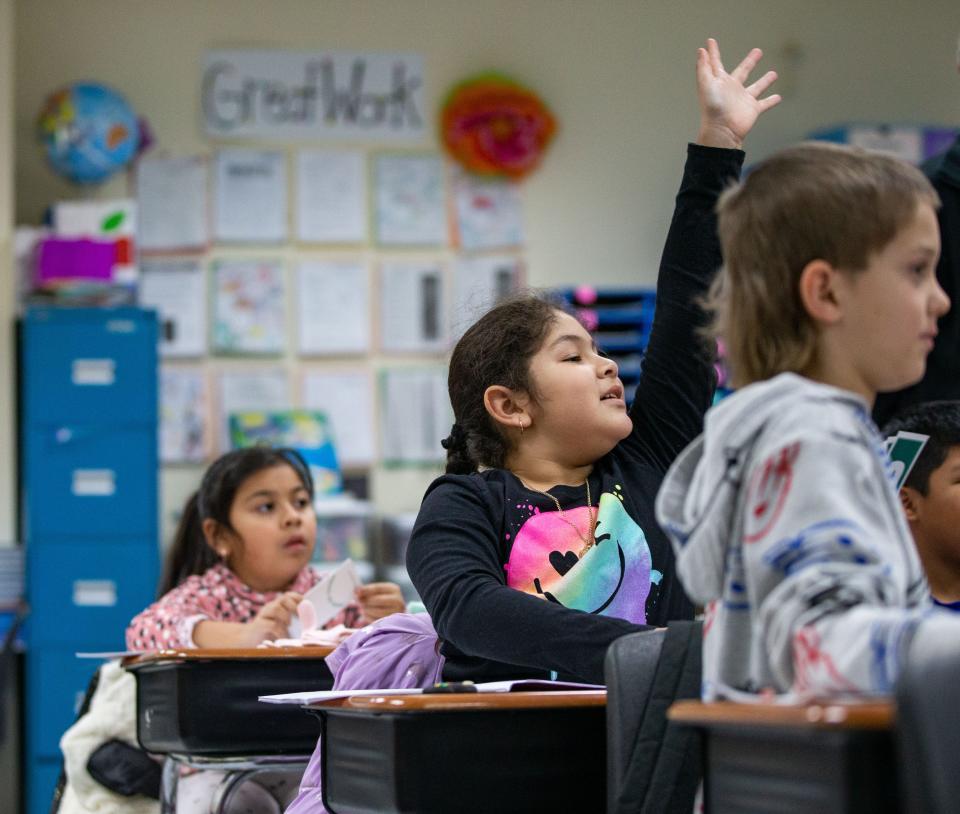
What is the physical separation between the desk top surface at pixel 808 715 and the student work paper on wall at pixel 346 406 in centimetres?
551

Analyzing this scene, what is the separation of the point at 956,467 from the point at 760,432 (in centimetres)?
116

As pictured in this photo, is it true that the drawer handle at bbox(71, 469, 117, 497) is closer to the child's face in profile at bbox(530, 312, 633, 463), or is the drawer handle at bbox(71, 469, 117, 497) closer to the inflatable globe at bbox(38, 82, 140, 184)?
the inflatable globe at bbox(38, 82, 140, 184)

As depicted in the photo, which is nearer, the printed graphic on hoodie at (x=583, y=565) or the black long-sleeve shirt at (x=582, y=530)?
the black long-sleeve shirt at (x=582, y=530)

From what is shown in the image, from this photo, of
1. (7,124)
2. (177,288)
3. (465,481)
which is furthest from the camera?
(177,288)

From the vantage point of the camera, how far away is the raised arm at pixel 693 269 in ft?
6.50

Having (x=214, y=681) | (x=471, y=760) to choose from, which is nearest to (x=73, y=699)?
(x=214, y=681)

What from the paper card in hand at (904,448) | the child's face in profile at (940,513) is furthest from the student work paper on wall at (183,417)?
the paper card in hand at (904,448)

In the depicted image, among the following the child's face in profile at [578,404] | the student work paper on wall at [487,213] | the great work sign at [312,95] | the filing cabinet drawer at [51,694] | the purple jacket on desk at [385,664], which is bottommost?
the filing cabinet drawer at [51,694]

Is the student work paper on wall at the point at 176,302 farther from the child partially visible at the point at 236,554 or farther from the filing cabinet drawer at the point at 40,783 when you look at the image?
the child partially visible at the point at 236,554

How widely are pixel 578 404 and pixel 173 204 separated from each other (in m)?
4.72

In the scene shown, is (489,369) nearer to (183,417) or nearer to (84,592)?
(84,592)

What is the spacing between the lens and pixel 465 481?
202 centimetres

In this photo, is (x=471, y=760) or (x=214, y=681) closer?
(x=471, y=760)

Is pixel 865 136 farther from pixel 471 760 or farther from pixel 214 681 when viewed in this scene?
pixel 471 760
